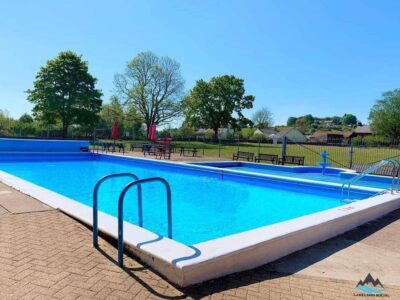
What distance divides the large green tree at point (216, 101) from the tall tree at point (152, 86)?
8.58m

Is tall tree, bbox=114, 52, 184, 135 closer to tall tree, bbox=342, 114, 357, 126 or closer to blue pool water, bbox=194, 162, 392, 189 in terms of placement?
blue pool water, bbox=194, 162, 392, 189

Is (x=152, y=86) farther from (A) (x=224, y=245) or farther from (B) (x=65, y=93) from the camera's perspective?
(A) (x=224, y=245)

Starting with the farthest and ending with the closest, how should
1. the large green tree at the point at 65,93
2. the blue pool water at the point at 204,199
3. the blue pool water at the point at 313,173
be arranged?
the large green tree at the point at 65,93 → the blue pool water at the point at 313,173 → the blue pool water at the point at 204,199

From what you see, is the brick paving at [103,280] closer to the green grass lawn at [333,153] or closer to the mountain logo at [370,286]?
the mountain logo at [370,286]

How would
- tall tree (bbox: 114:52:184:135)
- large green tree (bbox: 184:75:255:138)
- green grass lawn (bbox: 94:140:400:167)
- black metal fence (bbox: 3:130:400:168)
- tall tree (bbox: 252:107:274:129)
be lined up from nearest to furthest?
black metal fence (bbox: 3:130:400:168), green grass lawn (bbox: 94:140:400:167), tall tree (bbox: 114:52:184:135), large green tree (bbox: 184:75:255:138), tall tree (bbox: 252:107:274:129)

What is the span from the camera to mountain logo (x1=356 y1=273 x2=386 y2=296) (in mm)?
2708

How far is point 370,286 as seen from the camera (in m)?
2.84

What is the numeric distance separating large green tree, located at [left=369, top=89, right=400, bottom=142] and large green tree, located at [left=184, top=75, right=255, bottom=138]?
23031 mm

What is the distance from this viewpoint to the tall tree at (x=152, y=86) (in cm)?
3803

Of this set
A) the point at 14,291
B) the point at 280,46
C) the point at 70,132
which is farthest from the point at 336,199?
the point at 70,132

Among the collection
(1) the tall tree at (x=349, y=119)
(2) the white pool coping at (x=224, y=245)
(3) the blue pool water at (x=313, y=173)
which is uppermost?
(1) the tall tree at (x=349, y=119)

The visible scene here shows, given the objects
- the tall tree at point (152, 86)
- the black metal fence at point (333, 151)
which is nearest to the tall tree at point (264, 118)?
the black metal fence at point (333, 151)

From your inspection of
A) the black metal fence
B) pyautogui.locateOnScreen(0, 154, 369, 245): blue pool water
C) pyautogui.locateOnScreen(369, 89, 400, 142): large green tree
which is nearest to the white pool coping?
pyautogui.locateOnScreen(0, 154, 369, 245): blue pool water

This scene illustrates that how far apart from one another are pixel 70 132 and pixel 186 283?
3451 cm
